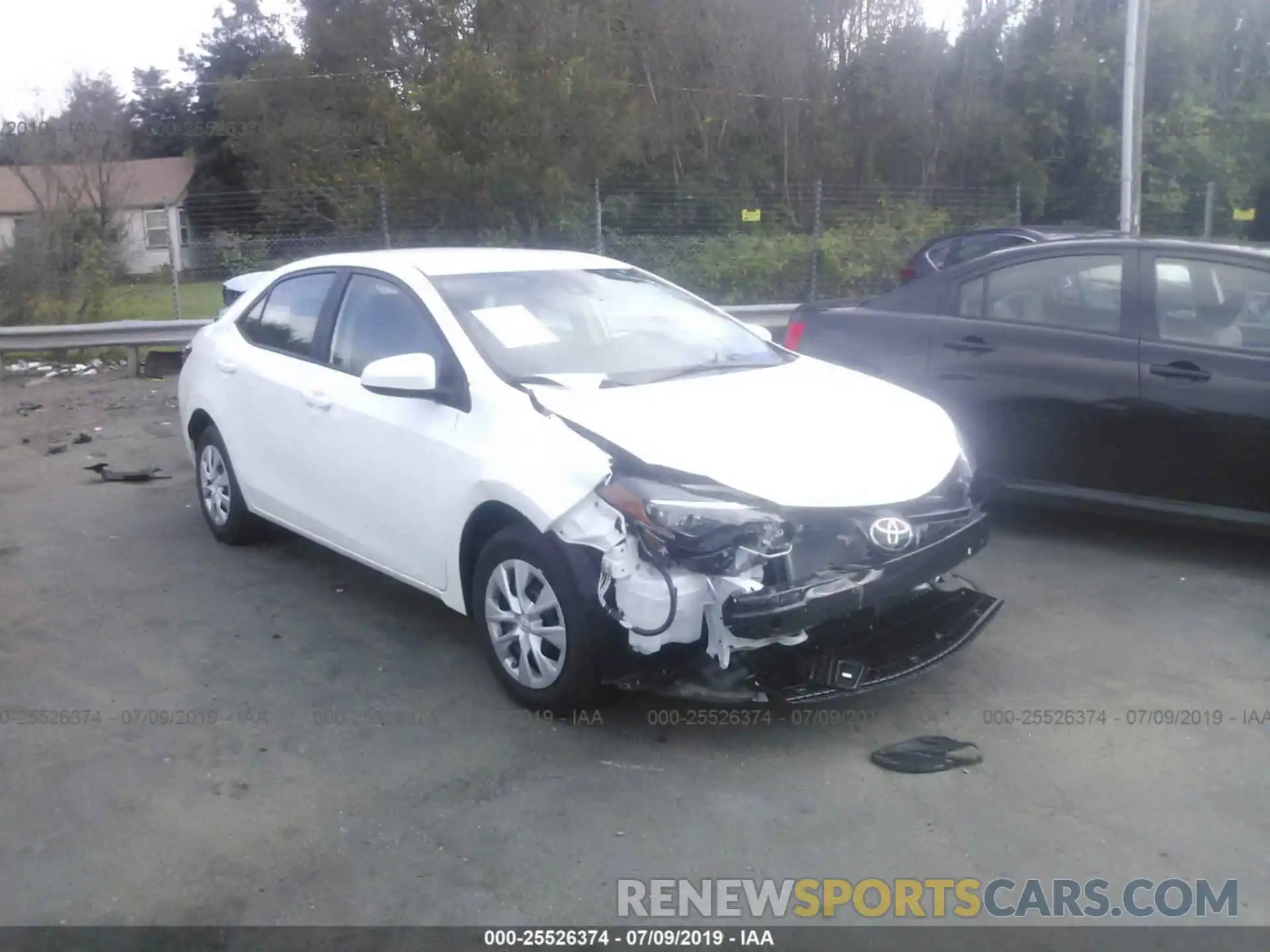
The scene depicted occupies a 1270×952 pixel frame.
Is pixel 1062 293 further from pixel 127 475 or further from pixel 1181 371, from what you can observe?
pixel 127 475

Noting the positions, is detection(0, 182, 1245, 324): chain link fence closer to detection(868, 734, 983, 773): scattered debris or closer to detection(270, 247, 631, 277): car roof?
detection(270, 247, 631, 277): car roof

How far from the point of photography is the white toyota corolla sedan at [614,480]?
4.07 metres

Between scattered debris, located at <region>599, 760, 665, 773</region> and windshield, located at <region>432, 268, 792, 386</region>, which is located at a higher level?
windshield, located at <region>432, 268, 792, 386</region>

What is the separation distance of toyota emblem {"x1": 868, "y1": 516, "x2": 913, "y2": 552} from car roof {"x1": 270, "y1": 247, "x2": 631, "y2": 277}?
2.15 m

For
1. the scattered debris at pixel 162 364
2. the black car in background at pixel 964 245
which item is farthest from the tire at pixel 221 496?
the black car in background at pixel 964 245

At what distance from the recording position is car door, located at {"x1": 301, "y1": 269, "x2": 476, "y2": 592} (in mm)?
4820

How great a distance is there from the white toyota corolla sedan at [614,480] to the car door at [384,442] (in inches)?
0.5

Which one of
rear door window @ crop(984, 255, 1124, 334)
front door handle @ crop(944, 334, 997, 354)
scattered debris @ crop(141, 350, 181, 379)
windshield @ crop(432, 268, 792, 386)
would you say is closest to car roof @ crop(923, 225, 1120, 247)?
rear door window @ crop(984, 255, 1124, 334)

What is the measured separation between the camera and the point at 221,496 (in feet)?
22.0

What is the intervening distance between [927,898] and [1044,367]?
11.8ft

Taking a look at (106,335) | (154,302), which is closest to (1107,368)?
(106,335)

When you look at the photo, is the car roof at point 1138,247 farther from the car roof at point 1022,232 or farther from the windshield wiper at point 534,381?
the car roof at point 1022,232

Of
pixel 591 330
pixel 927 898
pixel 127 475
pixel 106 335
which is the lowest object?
pixel 927 898

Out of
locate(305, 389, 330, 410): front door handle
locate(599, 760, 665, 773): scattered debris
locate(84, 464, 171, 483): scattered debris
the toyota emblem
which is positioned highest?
locate(305, 389, 330, 410): front door handle
